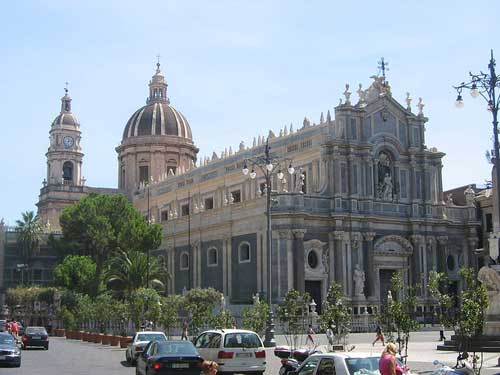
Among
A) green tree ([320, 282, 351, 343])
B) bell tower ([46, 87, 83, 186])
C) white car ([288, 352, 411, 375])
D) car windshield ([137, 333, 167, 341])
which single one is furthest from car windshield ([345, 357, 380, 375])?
bell tower ([46, 87, 83, 186])

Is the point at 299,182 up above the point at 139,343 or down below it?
above

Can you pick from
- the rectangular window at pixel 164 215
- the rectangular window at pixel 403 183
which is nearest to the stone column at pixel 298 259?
the rectangular window at pixel 403 183

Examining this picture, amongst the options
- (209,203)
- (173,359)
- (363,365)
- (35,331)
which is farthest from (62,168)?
(363,365)

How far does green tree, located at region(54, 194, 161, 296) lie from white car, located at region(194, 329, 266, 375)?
4531cm

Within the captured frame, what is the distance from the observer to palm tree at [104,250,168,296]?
59750mm

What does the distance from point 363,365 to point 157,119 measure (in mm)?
81930

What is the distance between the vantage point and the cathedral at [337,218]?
58125 mm

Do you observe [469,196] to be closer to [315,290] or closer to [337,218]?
[337,218]

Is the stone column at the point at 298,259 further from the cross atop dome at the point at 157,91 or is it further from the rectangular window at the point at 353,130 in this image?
the cross atop dome at the point at 157,91

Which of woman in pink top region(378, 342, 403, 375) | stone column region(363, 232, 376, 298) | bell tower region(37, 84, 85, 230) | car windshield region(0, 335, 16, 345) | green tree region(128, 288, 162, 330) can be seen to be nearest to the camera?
woman in pink top region(378, 342, 403, 375)

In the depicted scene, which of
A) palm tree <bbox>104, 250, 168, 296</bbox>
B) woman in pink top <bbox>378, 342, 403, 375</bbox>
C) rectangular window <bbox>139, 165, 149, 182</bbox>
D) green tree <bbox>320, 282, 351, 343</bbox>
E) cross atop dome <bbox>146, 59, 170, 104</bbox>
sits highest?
cross atop dome <bbox>146, 59, 170, 104</bbox>

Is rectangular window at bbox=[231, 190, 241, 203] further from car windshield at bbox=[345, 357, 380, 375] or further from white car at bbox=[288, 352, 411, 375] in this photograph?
car windshield at bbox=[345, 357, 380, 375]

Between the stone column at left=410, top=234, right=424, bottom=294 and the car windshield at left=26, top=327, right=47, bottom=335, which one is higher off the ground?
the stone column at left=410, top=234, right=424, bottom=294

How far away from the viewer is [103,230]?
69688mm
